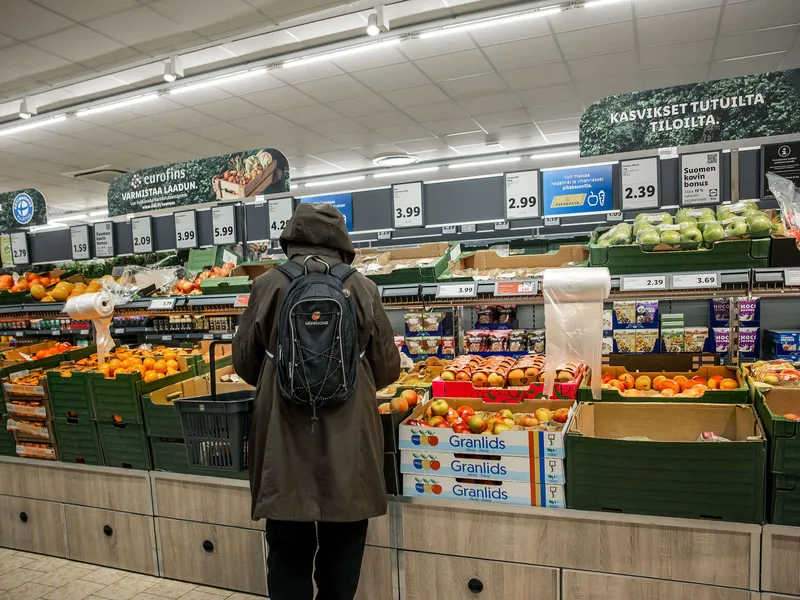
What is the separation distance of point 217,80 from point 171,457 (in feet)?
18.2

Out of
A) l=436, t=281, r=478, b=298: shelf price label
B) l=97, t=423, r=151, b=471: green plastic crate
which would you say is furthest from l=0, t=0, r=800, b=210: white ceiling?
l=97, t=423, r=151, b=471: green plastic crate

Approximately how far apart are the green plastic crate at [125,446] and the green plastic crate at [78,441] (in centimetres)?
6

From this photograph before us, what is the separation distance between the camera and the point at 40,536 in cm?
351

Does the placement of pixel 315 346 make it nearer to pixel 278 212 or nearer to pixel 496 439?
pixel 496 439

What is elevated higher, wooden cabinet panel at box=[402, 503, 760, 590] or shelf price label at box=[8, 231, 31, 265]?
shelf price label at box=[8, 231, 31, 265]

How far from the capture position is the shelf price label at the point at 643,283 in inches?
105

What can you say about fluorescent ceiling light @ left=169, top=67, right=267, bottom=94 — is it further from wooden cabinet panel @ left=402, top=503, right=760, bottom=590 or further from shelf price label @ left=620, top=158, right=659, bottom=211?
wooden cabinet panel @ left=402, top=503, right=760, bottom=590

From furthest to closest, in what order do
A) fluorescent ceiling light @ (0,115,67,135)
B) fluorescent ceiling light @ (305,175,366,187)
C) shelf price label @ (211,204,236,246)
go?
fluorescent ceiling light @ (305,175,366,187), fluorescent ceiling light @ (0,115,67,135), shelf price label @ (211,204,236,246)

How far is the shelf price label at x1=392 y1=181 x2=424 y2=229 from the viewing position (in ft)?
13.4

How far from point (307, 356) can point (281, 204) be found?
2.72 m

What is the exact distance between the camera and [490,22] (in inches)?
232

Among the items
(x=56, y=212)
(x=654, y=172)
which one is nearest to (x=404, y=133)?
(x=654, y=172)

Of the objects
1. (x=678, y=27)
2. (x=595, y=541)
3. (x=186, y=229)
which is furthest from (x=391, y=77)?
(x=595, y=541)

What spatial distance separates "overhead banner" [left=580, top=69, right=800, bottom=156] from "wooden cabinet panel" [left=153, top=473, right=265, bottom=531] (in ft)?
8.50
